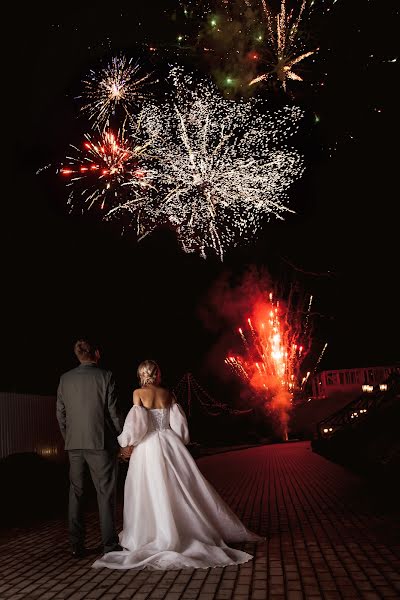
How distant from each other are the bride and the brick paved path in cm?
16

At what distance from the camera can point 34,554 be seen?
627 centimetres

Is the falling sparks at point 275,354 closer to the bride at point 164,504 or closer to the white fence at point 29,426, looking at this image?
the white fence at point 29,426

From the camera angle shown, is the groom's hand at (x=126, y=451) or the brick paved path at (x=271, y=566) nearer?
the brick paved path at (x=271, y=566)

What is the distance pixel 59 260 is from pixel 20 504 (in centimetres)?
882

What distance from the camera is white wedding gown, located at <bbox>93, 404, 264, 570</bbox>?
208 inches

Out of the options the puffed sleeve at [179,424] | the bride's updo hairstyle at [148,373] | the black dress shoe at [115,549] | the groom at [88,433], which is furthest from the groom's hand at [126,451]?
the black dress shoe at [115,549]

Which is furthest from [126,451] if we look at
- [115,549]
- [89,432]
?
[115,549]

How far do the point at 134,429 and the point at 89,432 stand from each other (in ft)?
1.50

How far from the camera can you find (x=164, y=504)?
5.52m

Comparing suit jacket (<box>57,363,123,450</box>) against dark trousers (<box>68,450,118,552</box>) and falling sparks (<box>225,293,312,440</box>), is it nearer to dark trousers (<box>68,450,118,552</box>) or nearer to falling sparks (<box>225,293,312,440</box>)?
→ dark trousers (<box>68,450,118,552</box>)

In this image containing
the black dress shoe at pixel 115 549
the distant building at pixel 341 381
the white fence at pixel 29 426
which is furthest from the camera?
the distant building at pixel 341 381

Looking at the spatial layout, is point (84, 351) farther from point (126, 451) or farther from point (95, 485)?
point (95, 485)

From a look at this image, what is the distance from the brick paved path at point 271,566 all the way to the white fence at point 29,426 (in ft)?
10.7

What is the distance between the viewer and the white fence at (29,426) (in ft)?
37.4
